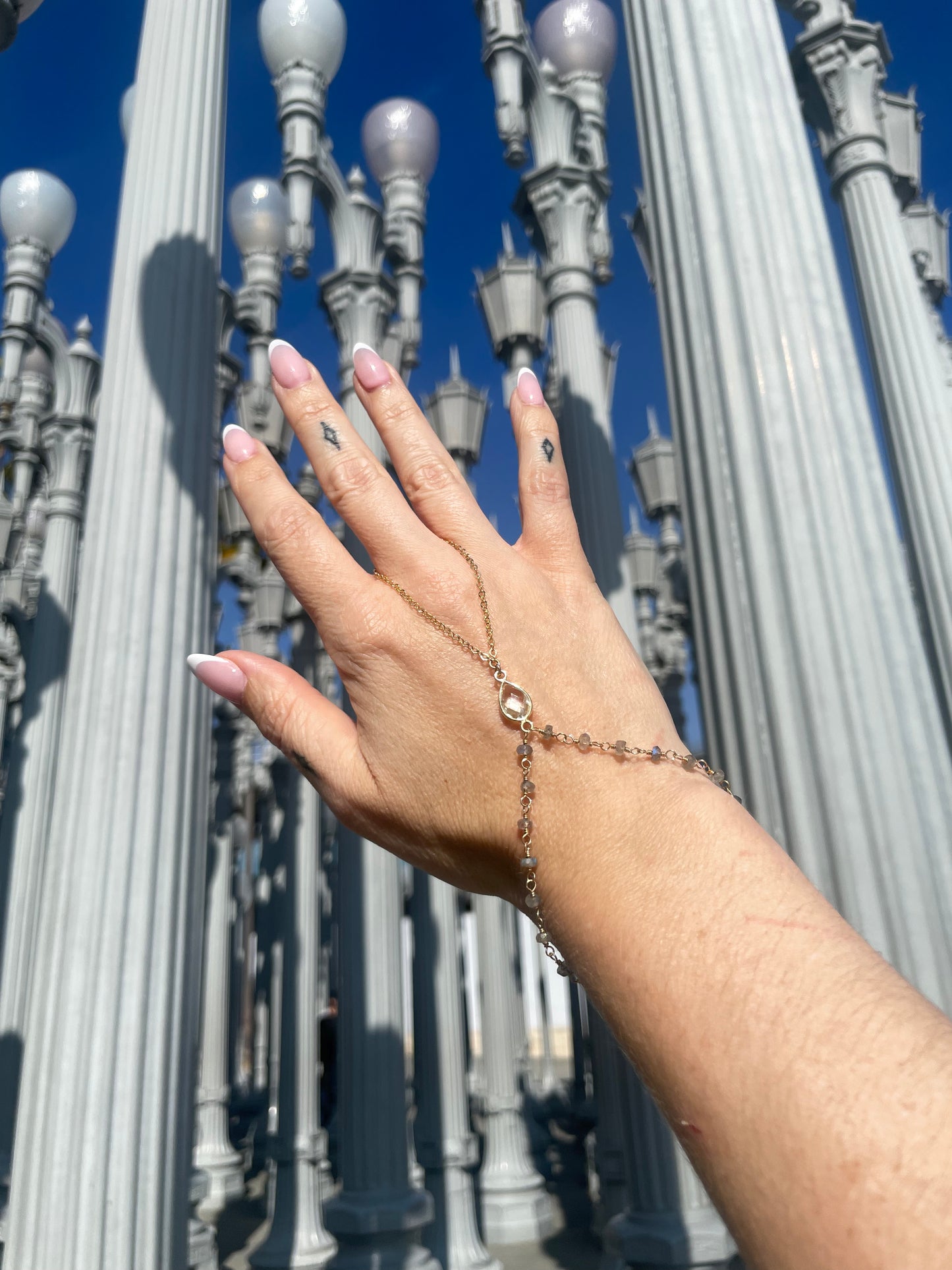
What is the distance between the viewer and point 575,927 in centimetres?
109

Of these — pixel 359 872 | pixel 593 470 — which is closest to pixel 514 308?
pixel 593 470

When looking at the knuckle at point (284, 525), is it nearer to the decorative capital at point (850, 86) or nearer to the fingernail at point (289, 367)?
the fingernail at point (289, 367)

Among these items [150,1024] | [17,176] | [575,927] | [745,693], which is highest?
[17,176]

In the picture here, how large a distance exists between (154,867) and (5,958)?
26.1ft

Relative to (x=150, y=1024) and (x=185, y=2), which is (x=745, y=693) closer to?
(x=150, y=1024)

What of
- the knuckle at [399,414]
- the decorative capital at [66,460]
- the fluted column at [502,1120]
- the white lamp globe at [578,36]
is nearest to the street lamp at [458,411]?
the white lamp globe at [578,36]

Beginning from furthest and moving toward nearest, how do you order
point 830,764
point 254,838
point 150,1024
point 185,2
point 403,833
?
point 254,838, point 185,2, point 150,1024, point 830,764, point 403,833

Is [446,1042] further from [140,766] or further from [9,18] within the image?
[9,18]

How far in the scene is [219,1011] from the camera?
17656mm

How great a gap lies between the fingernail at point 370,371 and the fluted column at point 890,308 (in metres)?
5.92

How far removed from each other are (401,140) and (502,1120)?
43.7 feet

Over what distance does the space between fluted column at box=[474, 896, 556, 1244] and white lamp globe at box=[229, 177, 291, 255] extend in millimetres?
9786

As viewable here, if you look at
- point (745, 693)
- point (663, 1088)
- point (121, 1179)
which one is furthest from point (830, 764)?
point (121, 1179)

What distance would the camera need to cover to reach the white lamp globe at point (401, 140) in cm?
1029
